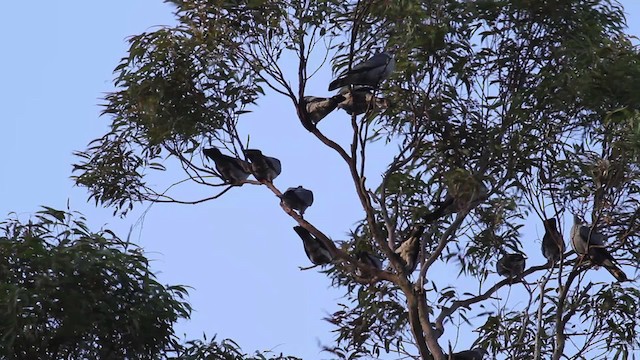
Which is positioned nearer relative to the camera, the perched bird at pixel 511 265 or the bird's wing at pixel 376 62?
the bird's wing at pixel 376 62

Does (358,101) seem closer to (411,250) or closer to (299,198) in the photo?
(299,198)

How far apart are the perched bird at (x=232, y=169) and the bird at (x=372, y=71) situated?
113 centimetres

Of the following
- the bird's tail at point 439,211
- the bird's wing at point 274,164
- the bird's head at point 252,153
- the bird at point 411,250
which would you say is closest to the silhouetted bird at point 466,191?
the bird's tail at point 439,211

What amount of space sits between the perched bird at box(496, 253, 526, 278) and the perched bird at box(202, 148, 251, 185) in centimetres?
239

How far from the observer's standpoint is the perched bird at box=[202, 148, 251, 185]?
37.2 ft

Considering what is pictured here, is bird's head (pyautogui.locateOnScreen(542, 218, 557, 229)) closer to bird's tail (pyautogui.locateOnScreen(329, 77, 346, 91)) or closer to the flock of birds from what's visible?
the flock of birds

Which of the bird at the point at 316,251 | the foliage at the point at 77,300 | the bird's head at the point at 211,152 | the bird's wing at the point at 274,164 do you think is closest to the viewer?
the foliage at the point at 77,300

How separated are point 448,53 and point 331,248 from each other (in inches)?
77.1

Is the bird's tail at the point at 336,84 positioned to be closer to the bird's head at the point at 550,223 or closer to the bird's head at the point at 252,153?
the bird's head at the point at 252,153

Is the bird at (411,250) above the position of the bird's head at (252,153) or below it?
below

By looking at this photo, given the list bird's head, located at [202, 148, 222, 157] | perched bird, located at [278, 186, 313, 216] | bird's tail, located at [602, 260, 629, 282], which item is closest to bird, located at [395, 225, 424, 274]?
perched bird, located at [278, 186, 313, 216]

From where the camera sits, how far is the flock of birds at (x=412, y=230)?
10922mm

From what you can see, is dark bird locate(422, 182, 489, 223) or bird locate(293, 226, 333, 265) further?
bird locate(293, 226, 333, 265)

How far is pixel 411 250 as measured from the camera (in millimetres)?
11133
